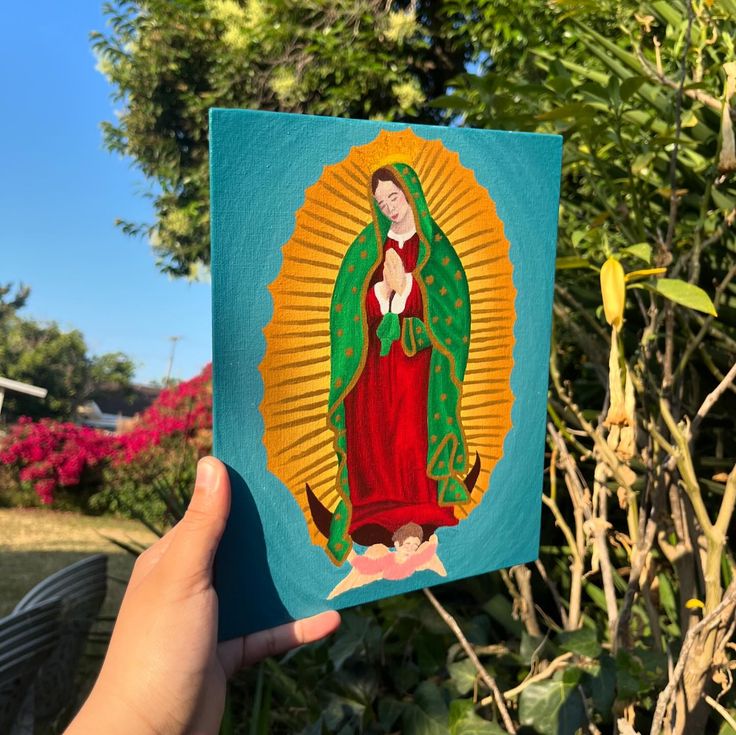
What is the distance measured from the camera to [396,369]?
0.68m

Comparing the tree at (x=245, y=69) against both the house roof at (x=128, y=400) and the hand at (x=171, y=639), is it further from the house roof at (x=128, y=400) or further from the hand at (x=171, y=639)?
the house roof at (x=128, y=400)

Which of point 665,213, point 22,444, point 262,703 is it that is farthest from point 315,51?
point 22,444

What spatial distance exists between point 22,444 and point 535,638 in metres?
8.34

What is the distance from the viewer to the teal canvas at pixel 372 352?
1.96ft

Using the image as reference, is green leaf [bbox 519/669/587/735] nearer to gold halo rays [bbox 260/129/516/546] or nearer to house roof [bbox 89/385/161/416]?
gold halo rays [bbox 260/129/516/546]

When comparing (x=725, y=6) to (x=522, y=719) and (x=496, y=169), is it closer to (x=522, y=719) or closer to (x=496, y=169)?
(x=496, y=169)

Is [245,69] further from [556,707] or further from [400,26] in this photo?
[556,707]

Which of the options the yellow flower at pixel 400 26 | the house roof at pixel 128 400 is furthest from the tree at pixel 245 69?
the house roof at pixel 128 400

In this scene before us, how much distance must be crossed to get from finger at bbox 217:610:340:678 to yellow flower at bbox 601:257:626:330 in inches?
15.3

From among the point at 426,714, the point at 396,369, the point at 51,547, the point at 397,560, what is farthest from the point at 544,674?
the point at 51,547

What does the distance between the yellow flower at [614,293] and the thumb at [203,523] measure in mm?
401

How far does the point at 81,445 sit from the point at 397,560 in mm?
8243

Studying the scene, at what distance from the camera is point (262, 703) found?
1193 millimetres

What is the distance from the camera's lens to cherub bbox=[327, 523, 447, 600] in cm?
68
